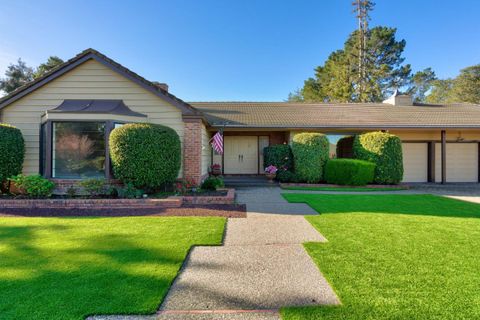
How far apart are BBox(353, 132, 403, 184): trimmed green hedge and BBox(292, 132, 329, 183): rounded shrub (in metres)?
2.09

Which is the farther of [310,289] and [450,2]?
[450,2]

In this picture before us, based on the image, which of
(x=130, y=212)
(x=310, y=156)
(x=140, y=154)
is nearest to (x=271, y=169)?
(x=310, y=156)

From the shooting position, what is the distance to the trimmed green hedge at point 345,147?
42.4 ft

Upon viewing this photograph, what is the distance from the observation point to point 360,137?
11672 millimetres

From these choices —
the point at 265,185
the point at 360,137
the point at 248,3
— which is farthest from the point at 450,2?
the point at 265,185

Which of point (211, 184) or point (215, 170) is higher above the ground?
point (215, 170)

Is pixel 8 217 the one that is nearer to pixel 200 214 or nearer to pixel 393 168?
pixel 200 214

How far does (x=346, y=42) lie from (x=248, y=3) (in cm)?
2215

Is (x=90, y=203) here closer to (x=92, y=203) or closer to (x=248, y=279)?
(x=92, y=203)

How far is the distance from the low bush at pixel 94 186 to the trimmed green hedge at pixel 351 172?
29.0 feet

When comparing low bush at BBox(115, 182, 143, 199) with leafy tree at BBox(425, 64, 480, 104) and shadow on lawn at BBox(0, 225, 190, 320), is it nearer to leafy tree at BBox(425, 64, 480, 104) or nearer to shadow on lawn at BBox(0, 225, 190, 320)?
shadow on lawn at BBox(0, 225, 190, 320)

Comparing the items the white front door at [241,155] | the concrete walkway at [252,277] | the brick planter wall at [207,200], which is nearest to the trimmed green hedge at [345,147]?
the white front door at [241,155]

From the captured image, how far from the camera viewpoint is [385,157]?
35.9ft

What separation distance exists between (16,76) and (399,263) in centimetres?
4464
